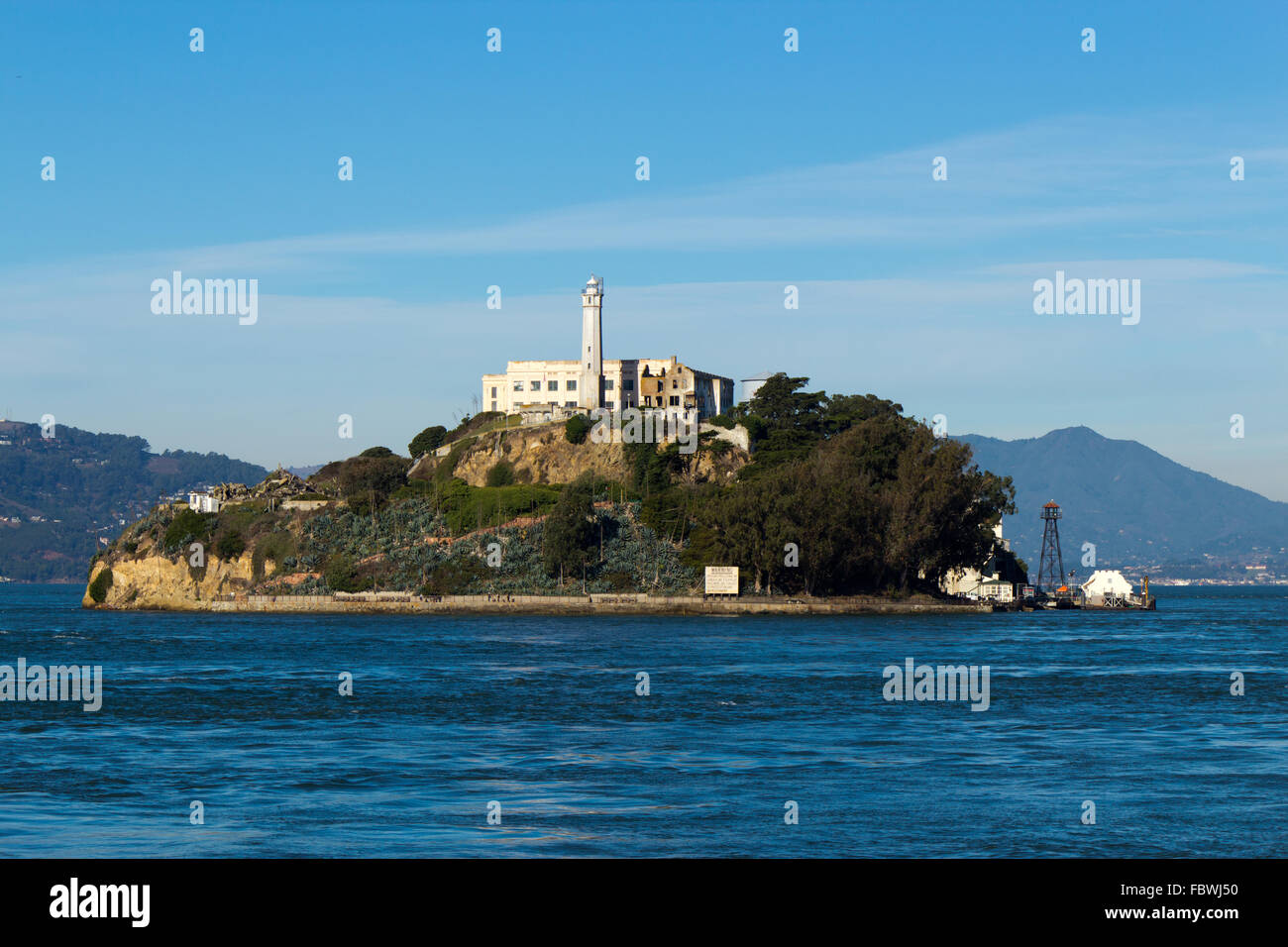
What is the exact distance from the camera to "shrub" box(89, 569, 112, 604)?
5157 inches

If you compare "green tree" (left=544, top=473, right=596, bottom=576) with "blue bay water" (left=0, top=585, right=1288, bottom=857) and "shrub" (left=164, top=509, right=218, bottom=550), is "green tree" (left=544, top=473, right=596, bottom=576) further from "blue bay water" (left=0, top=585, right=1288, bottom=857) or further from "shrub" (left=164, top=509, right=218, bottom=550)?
"blue bay water" (left=0, top=585, right=1288, bottom=857)

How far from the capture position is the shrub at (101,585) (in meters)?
131

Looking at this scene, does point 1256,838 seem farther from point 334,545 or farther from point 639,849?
point 334,545

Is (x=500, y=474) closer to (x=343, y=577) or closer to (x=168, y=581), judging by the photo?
(x=343, y=577)

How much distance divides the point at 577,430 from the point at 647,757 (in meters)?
91.5

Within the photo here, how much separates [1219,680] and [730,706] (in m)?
20.2

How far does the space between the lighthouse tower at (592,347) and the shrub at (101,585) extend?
48.6 m

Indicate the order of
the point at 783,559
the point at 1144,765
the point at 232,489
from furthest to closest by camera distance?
the point at 232,489 → the point at 783,559 → the point at 1144,765

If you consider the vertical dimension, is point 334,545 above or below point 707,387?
below

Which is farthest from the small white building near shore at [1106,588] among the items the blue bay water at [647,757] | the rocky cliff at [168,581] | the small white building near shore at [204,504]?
the small white building near shore at [204,504]

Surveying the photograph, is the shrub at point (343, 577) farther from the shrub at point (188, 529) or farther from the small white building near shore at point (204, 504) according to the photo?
the small white building near shore at point (204, 504)
